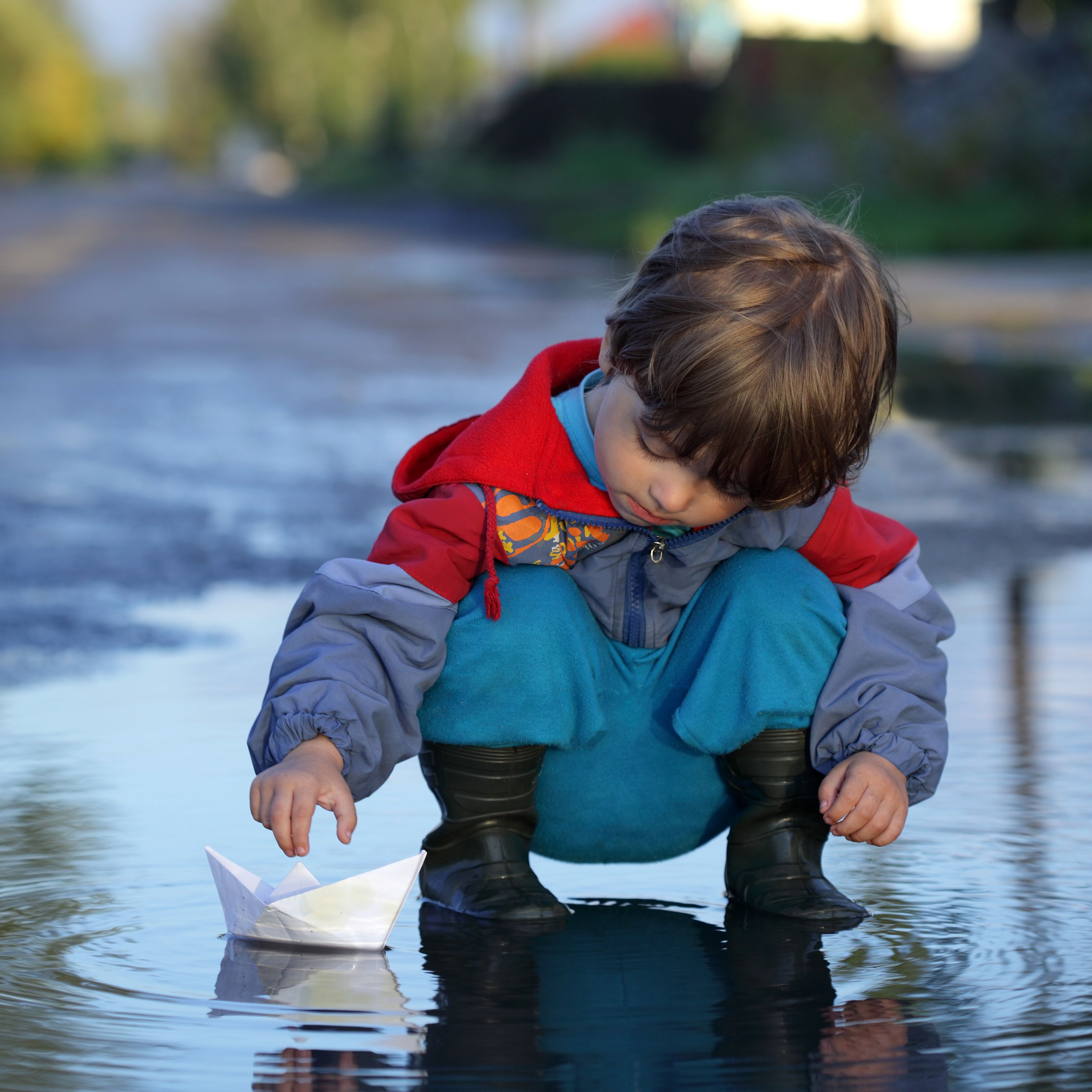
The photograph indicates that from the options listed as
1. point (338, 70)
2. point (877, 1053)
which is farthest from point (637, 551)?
point (338, 70)

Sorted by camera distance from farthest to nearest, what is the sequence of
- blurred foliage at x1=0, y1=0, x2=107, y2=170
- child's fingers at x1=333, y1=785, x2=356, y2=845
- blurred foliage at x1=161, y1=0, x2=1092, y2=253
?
blurred foliage at x1=0, y1=0, x2=107, y2=170, blurred foliage at x1=161, y1=0, x2=1092, y2=253, child's fingers at x1=333, y1=785, x2=356, y2=845

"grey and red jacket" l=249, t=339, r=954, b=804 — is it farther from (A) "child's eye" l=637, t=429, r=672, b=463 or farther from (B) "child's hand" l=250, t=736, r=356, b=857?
(A) "child's eye" l=637, t=429, r=672, b=463

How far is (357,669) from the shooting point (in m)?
1.93

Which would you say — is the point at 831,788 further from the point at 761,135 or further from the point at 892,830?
the point at 761,135

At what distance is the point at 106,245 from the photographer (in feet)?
60.5

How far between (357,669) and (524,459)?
311 mm

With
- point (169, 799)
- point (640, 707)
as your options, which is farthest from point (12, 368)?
point (640, 707)

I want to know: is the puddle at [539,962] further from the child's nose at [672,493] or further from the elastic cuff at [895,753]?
the child's nose at [672,493]

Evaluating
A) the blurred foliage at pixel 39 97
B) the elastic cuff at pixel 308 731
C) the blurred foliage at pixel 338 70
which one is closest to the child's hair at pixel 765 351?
the elastic cuff at pixel 308 731

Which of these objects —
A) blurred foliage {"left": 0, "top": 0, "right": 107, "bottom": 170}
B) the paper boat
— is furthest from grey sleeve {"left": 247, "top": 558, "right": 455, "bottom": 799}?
blurred foliage {"left": 0, "top": 0, "right": 107, "bottom": 170}

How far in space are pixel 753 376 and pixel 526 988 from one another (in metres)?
0.64

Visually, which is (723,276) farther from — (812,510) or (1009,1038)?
(1009,1038)

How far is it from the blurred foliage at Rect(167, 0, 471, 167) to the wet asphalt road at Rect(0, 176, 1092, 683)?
90.7 feet

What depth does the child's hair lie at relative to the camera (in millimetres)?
1854
